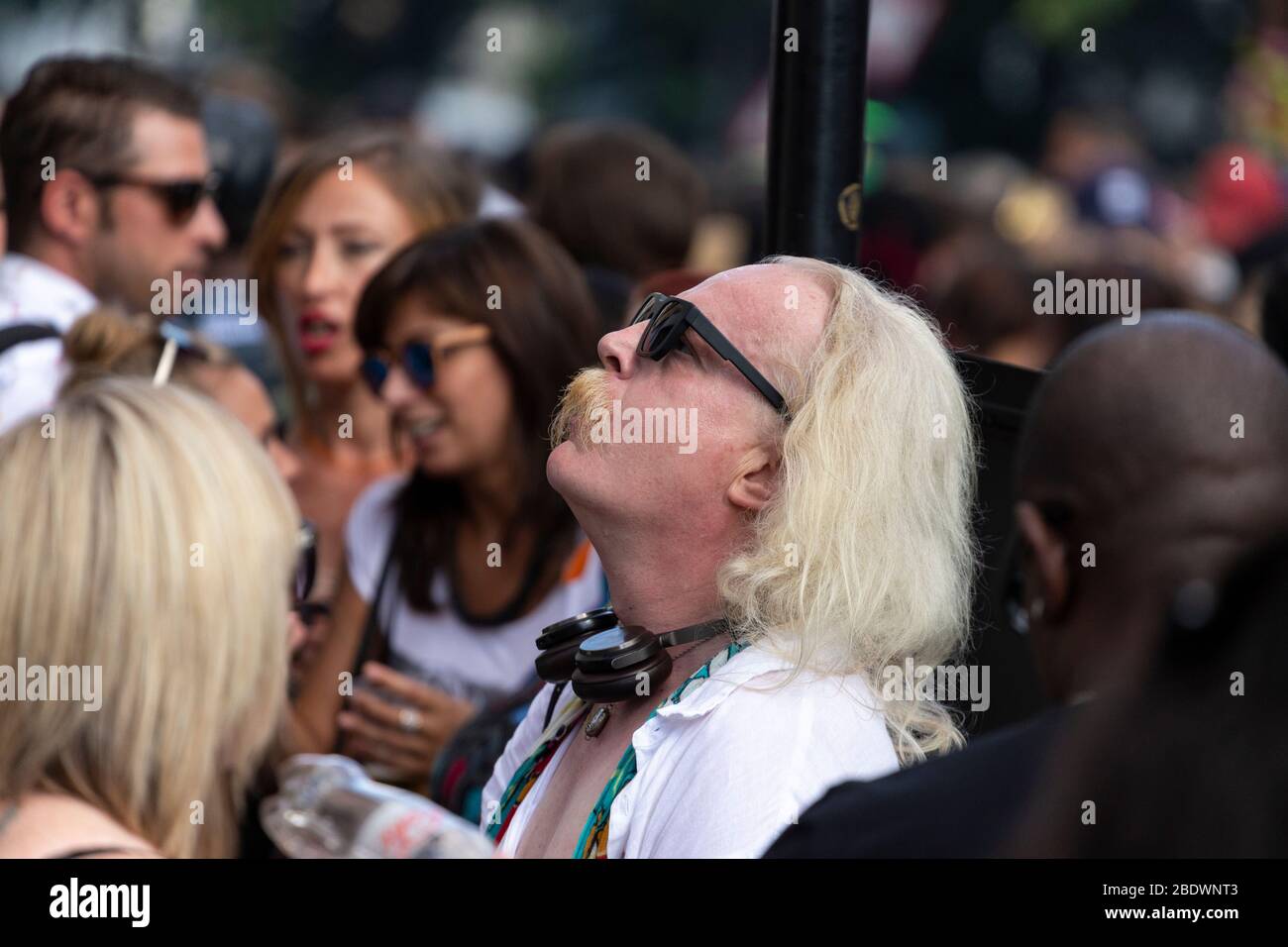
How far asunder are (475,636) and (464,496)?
37 cm

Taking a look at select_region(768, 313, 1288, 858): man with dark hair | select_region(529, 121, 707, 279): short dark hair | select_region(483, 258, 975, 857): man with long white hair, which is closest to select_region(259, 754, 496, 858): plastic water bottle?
select_region(768, 313, 1288, 858): man with dark hair

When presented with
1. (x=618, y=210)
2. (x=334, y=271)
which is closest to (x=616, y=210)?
(x=618, y=210)

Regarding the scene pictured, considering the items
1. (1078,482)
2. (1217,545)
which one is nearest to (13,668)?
(1078,482)

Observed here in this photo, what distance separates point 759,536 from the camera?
227cm

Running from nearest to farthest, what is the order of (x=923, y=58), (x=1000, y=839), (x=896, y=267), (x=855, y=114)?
(x=1000, y=839) → (x=855, y=114) → (x=896, y=267) → (x=923, y=58)

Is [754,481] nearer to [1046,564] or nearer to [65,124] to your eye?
[1046,564]

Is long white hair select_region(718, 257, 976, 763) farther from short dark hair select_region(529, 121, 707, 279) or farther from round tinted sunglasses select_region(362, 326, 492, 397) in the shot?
short dark hair select_region(529, 121, 707, 279)

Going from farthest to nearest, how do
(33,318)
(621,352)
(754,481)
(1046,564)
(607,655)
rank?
(33,318) < (621,352) < (754,481) < (607,655) < (1046,564)

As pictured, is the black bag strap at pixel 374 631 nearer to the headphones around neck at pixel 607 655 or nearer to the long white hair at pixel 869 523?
the headphones around neck at pixel 607 655

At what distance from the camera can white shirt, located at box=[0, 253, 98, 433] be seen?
3559 mm
